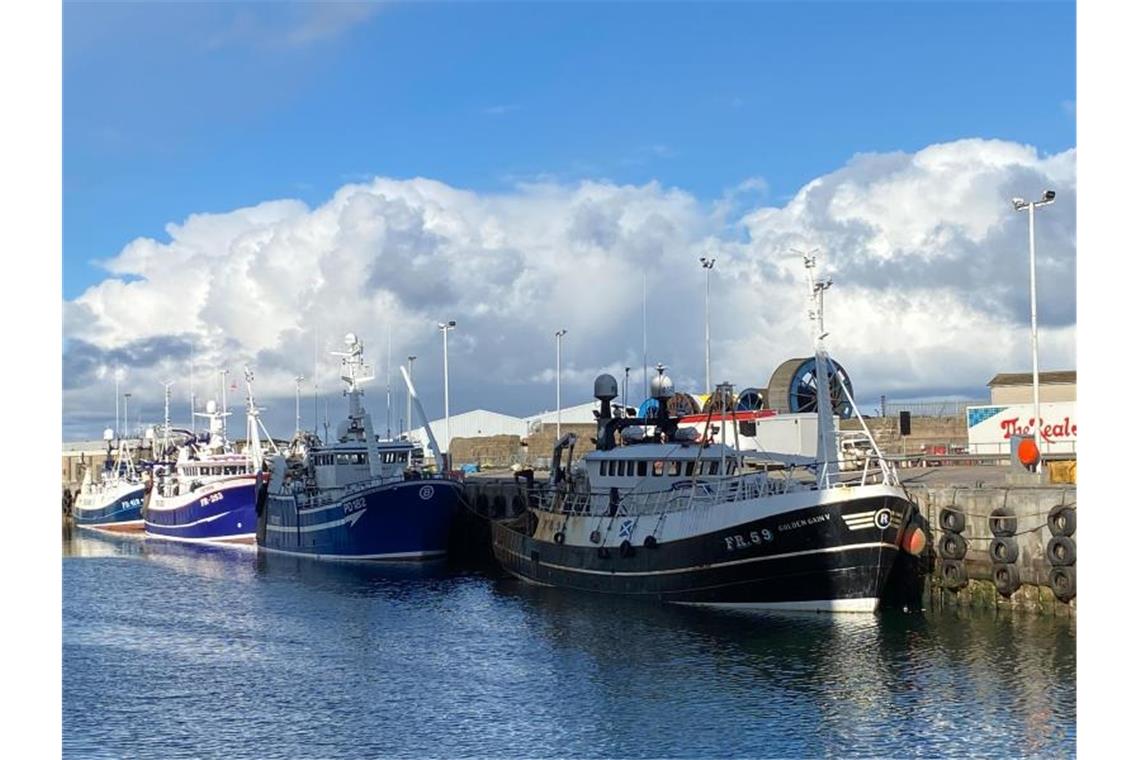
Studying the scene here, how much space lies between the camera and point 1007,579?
33625mm

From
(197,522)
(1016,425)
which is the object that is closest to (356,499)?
(197,522)

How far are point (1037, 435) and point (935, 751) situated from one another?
2093 cm

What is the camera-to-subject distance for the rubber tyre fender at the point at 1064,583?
104 ft

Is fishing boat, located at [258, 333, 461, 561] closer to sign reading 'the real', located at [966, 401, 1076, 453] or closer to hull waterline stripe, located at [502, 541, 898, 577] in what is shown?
hull waterline stripe, located at [502, 541, 898, 577]

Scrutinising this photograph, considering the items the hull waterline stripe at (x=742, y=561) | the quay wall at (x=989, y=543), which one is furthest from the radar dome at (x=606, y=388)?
the quay wall at (x=989, y=543)

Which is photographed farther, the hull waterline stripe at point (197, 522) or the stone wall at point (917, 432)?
the hull waterline stripe at point (197, 522)

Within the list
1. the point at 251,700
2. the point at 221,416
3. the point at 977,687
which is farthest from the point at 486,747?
the point at 221,416

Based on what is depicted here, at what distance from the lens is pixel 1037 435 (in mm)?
40719

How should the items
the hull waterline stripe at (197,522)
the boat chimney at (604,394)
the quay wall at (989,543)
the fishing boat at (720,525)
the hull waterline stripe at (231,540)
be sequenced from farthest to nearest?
the hull waterline stripe at (197,522) < the hull waterline stripe at (231,540) < the boat chimney at (604,394) < the fishing boat at (720,525) < the quay wall at (989,543)

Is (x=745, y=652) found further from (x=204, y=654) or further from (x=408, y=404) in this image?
(x=408, y=404)

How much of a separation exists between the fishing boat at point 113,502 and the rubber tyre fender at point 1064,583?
83370mm

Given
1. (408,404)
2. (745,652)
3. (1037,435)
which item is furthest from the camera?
(408,404)

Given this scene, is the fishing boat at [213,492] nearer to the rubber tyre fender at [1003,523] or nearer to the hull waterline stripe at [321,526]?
the hull waterline stripe at [321,526]

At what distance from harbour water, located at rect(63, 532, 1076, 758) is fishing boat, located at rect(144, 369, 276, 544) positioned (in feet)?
116
